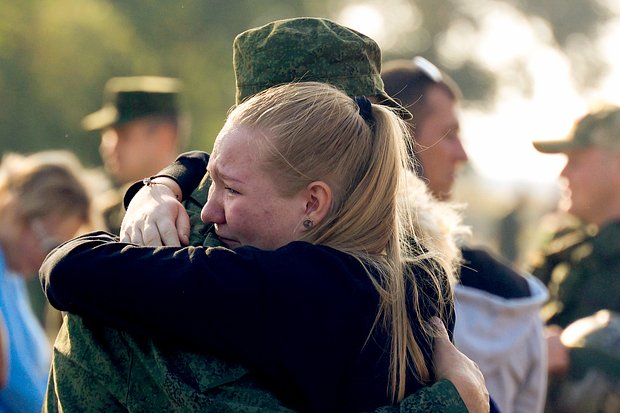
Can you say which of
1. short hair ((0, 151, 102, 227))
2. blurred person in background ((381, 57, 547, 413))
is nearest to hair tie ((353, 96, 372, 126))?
blurred person in background ((381, 57, 547, 413))

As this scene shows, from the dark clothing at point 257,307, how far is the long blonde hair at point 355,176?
0.06 metres

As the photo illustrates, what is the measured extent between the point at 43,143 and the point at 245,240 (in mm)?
13680

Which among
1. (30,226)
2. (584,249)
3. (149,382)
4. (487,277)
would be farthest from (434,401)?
(30,226)

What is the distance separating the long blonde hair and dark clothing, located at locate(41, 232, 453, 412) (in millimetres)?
63

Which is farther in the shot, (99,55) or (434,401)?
(99,55)

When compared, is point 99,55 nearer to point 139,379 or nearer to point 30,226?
point 30,226

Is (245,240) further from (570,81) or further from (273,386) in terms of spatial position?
(570,81)

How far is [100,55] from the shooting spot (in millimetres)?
15703

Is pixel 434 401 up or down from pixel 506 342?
up

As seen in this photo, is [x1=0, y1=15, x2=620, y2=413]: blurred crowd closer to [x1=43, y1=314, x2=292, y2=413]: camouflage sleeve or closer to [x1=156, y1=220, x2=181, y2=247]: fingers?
[x1=156, y1=220, x2=181, y2=247]: fingers

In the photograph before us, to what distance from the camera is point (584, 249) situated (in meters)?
4.77

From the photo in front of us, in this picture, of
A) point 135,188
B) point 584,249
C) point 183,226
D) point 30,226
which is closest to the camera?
point 183,226

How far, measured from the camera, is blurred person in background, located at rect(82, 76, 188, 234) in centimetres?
598

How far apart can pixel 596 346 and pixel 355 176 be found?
7.18ft
